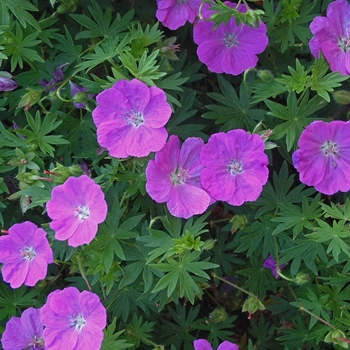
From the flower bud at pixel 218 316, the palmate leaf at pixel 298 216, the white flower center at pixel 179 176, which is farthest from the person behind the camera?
the flower bud at pixel 218 316

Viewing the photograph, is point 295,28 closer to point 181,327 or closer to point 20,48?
point 20,48

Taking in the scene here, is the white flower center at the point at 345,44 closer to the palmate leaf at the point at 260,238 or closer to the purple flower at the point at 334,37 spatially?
the purple flower at the point at 334,37

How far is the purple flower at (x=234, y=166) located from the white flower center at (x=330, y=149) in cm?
27

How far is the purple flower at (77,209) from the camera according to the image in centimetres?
185

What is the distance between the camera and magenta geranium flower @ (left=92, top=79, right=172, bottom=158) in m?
1.86

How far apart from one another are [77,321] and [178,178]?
0.65 meters

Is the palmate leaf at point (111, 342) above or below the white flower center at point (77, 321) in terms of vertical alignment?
below

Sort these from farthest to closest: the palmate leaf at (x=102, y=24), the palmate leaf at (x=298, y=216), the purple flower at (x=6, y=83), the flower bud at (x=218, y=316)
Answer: the flower bud at (x=218, y=316) < the palmate leaf at (x=102, y=24) < the purple flower at (x=6, y=83) < the palmate leaf at (x=298, y=216)

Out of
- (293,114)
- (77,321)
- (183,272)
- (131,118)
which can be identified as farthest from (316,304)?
(131,118)

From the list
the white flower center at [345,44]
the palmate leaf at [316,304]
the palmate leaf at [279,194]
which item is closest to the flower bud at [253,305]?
the palmate leaf at [316,304]

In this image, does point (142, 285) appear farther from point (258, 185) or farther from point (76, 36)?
point (76, 36)

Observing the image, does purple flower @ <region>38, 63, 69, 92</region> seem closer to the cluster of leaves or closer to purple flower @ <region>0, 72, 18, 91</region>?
the cluster of leaves

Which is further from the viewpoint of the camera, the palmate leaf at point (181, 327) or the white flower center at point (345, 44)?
the palmate leaf at point (181, 327)

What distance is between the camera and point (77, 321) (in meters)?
1.99
